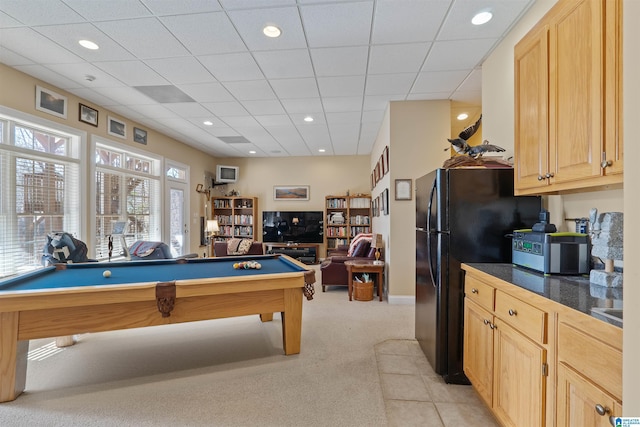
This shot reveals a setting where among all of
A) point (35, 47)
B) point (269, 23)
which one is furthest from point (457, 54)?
point (35, 47)

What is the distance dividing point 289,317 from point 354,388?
0.79 meters

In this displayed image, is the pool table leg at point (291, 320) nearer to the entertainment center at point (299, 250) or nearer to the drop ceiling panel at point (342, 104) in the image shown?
the drop ceiling panel at point (342, 104)

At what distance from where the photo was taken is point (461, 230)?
2.00 metres

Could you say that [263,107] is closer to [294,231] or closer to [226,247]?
[226,247]

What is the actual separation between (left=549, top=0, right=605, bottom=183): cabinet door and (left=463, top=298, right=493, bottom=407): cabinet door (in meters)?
0.93

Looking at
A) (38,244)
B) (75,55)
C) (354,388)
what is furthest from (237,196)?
(354,388)

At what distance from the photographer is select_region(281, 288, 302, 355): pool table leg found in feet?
8.16

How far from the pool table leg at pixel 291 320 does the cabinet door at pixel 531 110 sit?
196 centimetres

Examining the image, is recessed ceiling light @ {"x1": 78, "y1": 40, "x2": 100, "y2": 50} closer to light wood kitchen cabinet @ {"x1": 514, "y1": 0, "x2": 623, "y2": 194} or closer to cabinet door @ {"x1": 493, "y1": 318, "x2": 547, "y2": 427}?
light wood kitchen cabinet @ {"x1": 514, "y1": 0, "x2": 623, "y2": 194}

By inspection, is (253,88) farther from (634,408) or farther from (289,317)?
(634,408)

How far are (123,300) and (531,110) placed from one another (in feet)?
9.98

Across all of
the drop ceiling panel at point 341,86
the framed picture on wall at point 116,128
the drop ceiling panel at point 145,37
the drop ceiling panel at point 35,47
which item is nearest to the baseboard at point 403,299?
the drop ceiling panel at point 341,86

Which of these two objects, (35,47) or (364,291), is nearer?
(35,47)

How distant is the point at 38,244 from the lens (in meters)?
3.36
